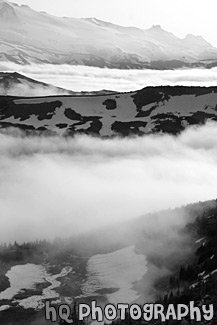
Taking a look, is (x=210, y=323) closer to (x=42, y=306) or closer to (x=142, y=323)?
(x=142, y=323)

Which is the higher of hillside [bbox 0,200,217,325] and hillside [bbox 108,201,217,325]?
hillside [bbox 108,201,217,325]

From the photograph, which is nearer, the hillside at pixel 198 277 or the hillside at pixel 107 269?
the hillside at pixel 198 277

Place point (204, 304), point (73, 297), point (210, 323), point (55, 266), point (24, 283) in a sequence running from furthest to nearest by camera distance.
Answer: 1. point (55, 266)
2. point (24, 283)
3. point (73, 297)
4. point (204, 304)
5. point (210, 323)

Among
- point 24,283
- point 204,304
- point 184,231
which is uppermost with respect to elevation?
point 204,304

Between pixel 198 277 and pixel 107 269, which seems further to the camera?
pixel 107 269

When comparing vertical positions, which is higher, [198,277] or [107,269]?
[198,277]

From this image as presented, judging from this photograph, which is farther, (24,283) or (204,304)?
(24,283)

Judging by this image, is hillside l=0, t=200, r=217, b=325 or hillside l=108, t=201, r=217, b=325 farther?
hillside l=0, t=200, r=217, b=325

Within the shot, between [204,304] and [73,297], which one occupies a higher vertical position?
[204,304]

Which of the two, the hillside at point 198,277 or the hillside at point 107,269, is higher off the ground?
the hillside at point 198,277

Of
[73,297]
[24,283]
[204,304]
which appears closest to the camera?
[204,304]

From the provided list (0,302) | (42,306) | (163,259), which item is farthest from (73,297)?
(163,259)
